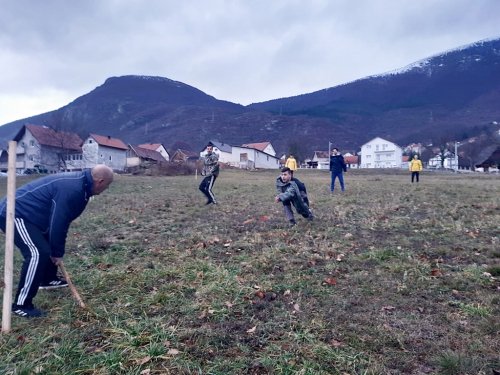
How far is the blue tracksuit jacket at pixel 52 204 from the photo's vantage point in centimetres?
399

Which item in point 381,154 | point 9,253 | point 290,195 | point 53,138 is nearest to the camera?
point 9,253

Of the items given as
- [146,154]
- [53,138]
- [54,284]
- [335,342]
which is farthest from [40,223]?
[146,154]

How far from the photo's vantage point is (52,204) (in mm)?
4059

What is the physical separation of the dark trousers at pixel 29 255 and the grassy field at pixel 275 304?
0.99ft

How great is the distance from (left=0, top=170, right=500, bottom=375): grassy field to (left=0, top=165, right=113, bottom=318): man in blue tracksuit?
1.16ft

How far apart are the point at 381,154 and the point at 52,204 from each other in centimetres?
10650

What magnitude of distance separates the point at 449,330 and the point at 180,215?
7.77 metres

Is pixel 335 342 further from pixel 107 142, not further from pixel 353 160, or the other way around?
pixel 353 160

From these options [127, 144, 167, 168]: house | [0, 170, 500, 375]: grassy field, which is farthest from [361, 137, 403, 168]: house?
[0, 170, 500, 375]: grassy field

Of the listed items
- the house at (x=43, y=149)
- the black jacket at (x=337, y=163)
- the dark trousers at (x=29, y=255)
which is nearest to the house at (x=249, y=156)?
the house at (x=43, y=149)

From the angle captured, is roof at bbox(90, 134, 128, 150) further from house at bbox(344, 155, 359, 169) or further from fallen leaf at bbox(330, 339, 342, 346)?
fallen leaf at bbox(330, 339, 342, 346)

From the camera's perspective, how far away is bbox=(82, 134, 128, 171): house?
6135 cm

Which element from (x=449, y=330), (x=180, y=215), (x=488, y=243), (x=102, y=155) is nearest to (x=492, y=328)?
(x=449, y=330)

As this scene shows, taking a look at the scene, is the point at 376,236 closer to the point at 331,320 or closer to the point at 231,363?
the point at 331,320
